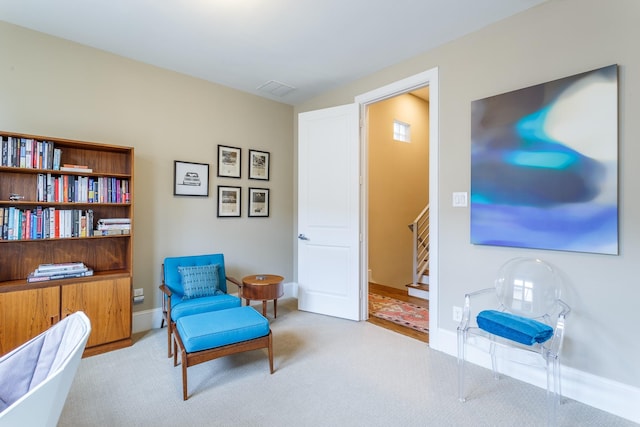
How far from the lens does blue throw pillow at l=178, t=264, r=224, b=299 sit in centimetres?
292

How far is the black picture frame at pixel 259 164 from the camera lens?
4.00m

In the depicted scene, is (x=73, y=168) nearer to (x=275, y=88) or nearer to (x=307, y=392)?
(x=275, y=88)

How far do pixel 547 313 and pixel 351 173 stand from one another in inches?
85.0

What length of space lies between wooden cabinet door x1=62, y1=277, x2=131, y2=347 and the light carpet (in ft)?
0.56

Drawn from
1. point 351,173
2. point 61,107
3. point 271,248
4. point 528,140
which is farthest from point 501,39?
point 61,107

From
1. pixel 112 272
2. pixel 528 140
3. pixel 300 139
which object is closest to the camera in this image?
pixel 528 140

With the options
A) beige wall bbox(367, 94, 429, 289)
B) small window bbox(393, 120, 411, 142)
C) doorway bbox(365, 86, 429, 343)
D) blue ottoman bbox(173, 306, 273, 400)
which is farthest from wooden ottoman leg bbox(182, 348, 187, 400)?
small window bbox(393, 120, 411, 142)

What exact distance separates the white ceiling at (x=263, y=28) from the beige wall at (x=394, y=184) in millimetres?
1815

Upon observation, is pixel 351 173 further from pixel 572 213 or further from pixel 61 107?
pixel 61 107

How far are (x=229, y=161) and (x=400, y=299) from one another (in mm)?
3001

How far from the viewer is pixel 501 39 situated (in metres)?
2.41

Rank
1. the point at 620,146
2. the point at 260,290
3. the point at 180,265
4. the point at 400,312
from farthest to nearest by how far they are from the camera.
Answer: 1. the point at 400,312
2. the point at 260,290
3. the point at 180,265
4. the point at 620,146

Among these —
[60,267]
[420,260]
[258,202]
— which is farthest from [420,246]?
[60,267]

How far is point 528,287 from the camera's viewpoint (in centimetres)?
221
